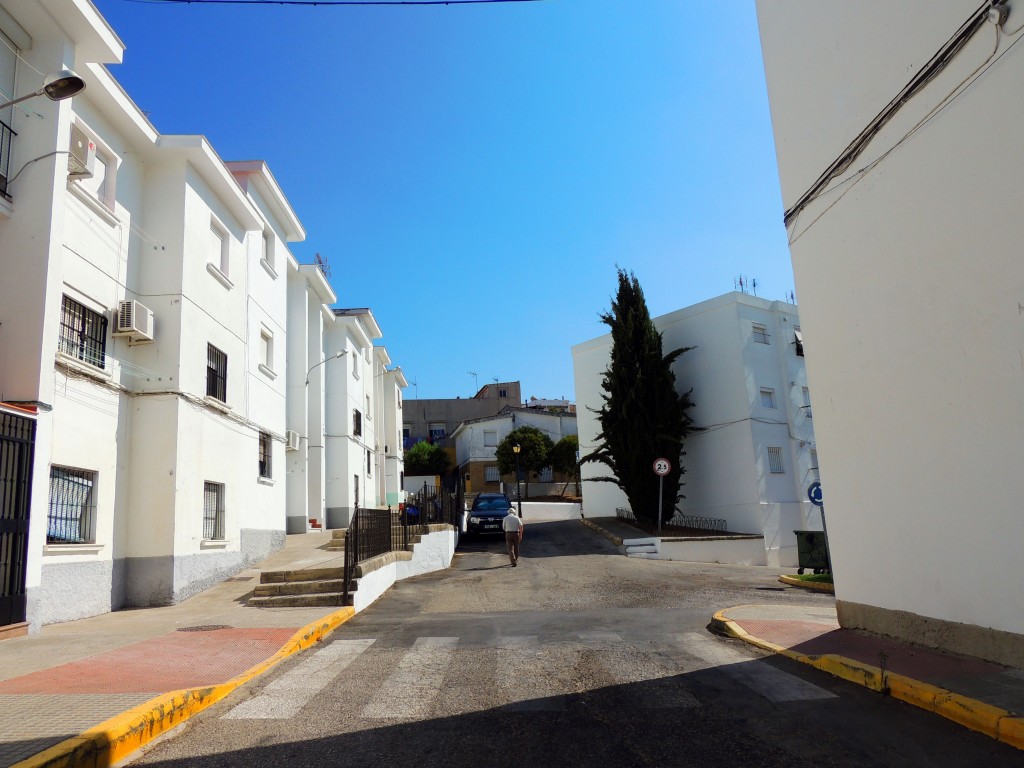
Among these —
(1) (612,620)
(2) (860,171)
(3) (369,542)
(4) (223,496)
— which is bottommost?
(1) (612,620)

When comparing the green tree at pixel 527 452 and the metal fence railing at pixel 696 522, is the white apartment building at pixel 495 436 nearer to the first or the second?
the green tree at pixel 527 452

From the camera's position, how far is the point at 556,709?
5344mm

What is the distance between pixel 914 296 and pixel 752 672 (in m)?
3.78

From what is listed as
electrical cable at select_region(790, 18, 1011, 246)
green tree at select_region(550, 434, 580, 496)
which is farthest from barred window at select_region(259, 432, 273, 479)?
green tree at select_region(550, 434, 580, 496)

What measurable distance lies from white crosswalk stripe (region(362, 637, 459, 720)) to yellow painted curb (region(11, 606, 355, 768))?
128 centimetres

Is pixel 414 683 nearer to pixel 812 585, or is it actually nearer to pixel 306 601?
pixel 306 601

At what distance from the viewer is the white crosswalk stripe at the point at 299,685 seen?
5.38 m

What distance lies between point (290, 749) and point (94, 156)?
33.2 ft

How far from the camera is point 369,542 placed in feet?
43.6

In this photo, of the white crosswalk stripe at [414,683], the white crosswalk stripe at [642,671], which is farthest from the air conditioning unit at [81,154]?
the white crosswalk stripe at [642,671]

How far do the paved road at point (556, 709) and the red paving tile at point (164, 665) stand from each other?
46 centimetres

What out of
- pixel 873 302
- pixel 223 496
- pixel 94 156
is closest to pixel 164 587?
pixel 223 496

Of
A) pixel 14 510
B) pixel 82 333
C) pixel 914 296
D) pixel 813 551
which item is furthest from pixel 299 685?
pixel 813 551

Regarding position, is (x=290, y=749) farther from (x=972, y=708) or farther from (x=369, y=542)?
(x=369, y=542)
